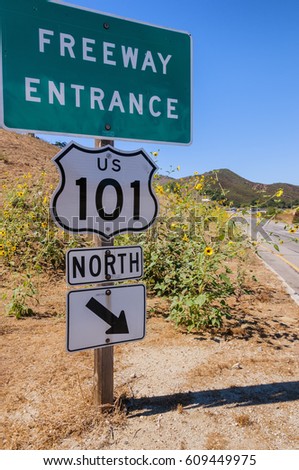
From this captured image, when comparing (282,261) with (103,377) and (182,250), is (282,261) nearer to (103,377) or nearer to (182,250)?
(182,250)

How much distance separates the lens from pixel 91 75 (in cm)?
200

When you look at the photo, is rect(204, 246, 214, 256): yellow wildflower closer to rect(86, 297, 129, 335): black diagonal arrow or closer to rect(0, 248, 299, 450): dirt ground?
rect(0, 248, 299, 450): dirt ground

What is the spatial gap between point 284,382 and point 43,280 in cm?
414

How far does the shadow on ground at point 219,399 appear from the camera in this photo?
8.53 ft

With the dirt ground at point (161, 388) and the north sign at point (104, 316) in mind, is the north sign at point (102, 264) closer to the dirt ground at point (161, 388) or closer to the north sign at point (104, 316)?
the north sign at point (104, 316)

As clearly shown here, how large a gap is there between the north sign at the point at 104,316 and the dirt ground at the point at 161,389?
58 centimetres

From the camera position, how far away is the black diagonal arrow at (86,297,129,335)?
7.16ft

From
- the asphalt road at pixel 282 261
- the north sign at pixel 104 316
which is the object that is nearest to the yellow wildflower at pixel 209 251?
the asphalt road at pixel 282 261

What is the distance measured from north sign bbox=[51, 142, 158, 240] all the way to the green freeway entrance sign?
0.41 feet

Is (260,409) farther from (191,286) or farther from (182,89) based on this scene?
(182,89)

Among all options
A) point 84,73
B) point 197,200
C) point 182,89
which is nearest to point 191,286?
point 197,200

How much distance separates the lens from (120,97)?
82.2 inches

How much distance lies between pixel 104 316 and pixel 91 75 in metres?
1.40

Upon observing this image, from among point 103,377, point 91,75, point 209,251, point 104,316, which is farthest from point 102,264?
point 209,251
